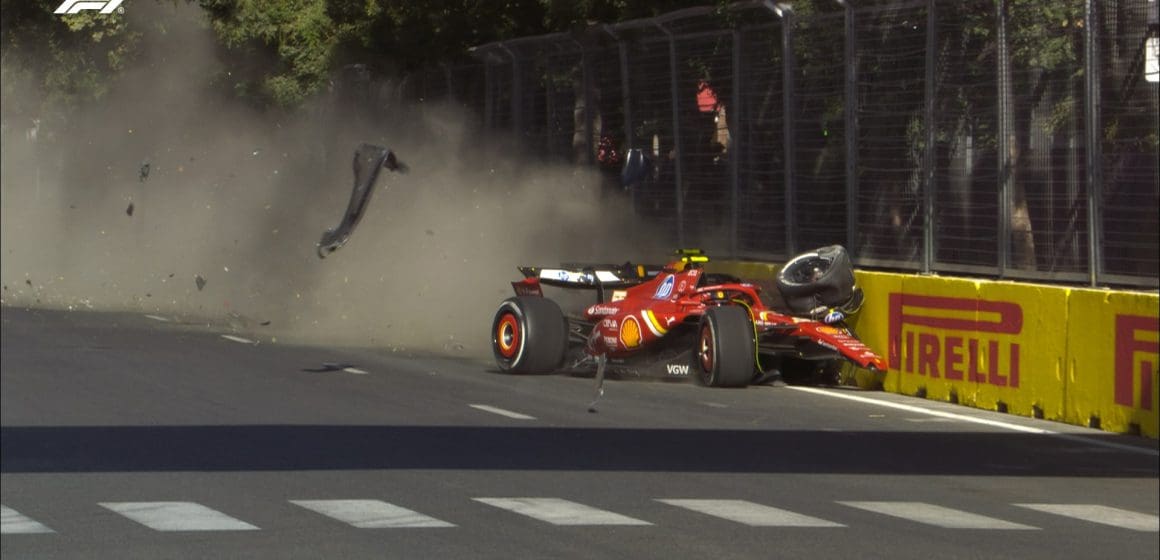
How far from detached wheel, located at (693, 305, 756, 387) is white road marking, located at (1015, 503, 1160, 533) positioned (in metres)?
9.62

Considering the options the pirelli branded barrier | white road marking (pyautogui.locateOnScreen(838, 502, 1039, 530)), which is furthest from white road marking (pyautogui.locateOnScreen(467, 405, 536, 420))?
the pirelli branded barrier

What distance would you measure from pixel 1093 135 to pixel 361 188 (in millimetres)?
788

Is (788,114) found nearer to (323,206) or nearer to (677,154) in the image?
(677,154)

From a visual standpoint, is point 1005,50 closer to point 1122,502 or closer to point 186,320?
point 186,320

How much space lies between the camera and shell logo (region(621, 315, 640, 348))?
226cm

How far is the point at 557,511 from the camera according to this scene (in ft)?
41.6

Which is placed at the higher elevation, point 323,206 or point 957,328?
point 323,206

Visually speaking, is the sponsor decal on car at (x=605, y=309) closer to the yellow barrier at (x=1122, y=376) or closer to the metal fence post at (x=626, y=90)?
the metal fence post at (x=626, y=90)

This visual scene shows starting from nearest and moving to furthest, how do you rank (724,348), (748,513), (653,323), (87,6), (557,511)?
(87,6) → (724,348) → (653,323) → (748,513) → (557,511)

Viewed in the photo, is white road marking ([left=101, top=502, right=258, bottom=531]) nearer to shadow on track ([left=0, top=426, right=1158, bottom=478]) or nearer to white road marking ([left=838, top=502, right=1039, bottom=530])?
shadow on track ([left=0, top=426, right=1158, bottom=478])

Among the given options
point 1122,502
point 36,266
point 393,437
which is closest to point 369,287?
point 36,266

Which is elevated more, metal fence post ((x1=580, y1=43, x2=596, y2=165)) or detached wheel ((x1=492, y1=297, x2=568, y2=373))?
metal fence post ((x1=580, y1=43, x2=596, y2=165))

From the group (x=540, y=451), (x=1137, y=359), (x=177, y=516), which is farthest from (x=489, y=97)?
(x=540, y=451)

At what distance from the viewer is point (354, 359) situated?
2.37m
